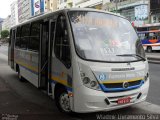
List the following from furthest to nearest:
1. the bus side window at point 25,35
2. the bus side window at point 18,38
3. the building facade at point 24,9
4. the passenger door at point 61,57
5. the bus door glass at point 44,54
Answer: the building facade at point 24,9, the bus side window at point 18,38, the bus side window at point 25,35, the bus door glass at point 44,54, the passenger door at point 61,57

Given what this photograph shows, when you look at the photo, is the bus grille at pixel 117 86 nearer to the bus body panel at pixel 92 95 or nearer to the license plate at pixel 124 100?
the bus body panel at pixel 92 95

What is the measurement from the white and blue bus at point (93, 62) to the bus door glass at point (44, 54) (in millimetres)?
369

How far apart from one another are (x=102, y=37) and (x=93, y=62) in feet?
2.61

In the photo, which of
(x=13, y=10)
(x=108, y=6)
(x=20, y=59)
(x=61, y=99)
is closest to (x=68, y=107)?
(x=61, y=99)

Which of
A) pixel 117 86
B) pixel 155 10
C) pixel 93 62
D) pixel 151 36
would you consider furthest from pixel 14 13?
pixel 117 86

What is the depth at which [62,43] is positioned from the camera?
6.20 m

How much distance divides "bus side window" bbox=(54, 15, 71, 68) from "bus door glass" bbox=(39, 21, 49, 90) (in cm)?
108

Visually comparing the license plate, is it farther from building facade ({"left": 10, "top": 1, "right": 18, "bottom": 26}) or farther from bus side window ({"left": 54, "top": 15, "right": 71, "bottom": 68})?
building facade ({"left": 10, "top": 1, "right": 18, "bottom": 26})

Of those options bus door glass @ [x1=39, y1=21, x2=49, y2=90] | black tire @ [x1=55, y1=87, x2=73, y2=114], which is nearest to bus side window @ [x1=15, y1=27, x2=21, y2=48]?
bus door glass @ [x1=39, y1=21, x2=49, y2=90]

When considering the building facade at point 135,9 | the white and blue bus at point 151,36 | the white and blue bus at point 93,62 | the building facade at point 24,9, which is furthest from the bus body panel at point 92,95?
the building facade at point 24,9

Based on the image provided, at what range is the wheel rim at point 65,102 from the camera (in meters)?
6.03

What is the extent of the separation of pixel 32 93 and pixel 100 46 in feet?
12.3

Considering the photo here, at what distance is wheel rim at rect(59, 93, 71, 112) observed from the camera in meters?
6.03

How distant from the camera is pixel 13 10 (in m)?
191
